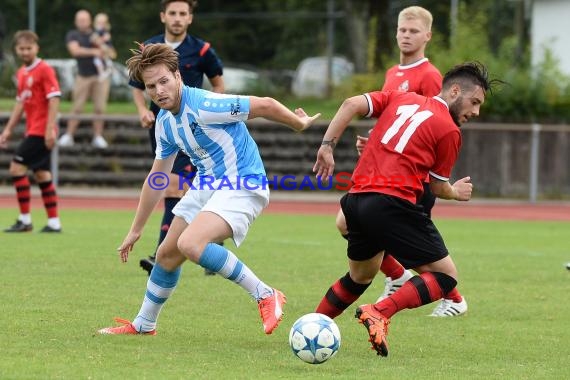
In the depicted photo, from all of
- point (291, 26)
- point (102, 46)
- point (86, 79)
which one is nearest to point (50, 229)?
point (86, 79)

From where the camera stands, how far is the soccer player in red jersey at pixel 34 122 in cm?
1270

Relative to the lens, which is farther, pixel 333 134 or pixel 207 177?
pixel 207 177

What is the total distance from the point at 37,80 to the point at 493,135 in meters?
10.3

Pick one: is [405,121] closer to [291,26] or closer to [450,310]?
[450,310]

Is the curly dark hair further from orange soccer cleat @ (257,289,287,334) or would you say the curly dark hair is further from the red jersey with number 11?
orange soccer cleat @ (257,289,287,334)

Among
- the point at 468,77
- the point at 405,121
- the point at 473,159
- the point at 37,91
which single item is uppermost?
the point at 468,77

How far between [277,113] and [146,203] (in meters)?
0.97

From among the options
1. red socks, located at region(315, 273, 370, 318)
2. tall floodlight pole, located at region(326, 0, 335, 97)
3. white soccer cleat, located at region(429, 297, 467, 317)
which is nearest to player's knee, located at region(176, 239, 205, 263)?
red socks, located at region(315, 273, 370, 318)

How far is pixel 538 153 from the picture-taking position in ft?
68.4

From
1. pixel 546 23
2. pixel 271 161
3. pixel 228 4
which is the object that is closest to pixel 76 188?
pixel 271 161

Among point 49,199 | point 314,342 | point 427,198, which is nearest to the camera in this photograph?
point 314,342

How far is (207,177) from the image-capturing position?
22.6ft

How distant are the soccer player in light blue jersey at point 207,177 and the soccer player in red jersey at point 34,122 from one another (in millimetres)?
6065

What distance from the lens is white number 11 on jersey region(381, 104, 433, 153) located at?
21.2ft
